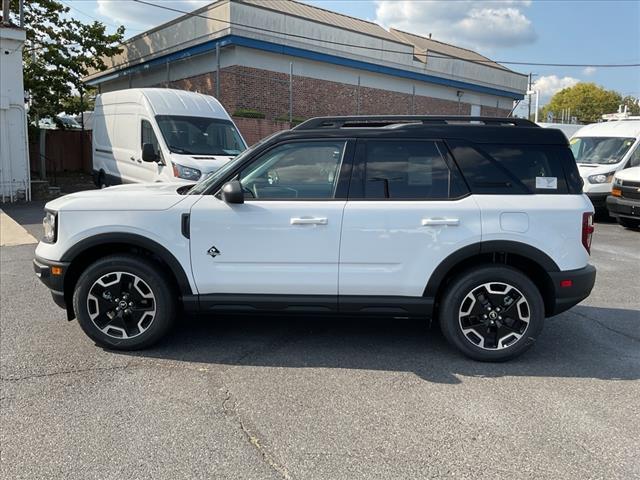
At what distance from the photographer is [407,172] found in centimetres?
424

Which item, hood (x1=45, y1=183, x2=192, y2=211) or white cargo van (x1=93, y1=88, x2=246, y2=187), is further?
white cargo van (x1=93, y1=88, x2=246, y2=187)

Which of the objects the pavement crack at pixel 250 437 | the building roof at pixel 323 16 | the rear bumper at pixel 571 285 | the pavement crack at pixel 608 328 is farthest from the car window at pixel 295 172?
the building roof at pixel 323 16

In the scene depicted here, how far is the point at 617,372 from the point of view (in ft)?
13.6

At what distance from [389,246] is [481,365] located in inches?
47.3

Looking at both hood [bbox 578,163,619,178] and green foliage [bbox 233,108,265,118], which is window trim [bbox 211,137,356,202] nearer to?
hood [bbox 578,163,619,178]

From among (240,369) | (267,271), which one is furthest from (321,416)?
(267,271)

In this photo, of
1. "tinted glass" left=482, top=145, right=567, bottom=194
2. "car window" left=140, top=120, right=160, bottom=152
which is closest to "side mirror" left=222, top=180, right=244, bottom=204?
"tinted glass" left=482, top=145, right=567, bottom=194

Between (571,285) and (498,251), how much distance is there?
0.64m

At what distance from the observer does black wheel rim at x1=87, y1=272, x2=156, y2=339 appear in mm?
4289

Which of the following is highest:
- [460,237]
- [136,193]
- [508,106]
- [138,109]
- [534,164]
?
[508,106]

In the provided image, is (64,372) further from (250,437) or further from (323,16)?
(323,16)

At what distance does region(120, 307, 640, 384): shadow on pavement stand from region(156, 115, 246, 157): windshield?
6.14 meters

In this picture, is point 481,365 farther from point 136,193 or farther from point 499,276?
point 136,193

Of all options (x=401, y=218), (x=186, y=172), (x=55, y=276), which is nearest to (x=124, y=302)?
(x=55, y=276)
